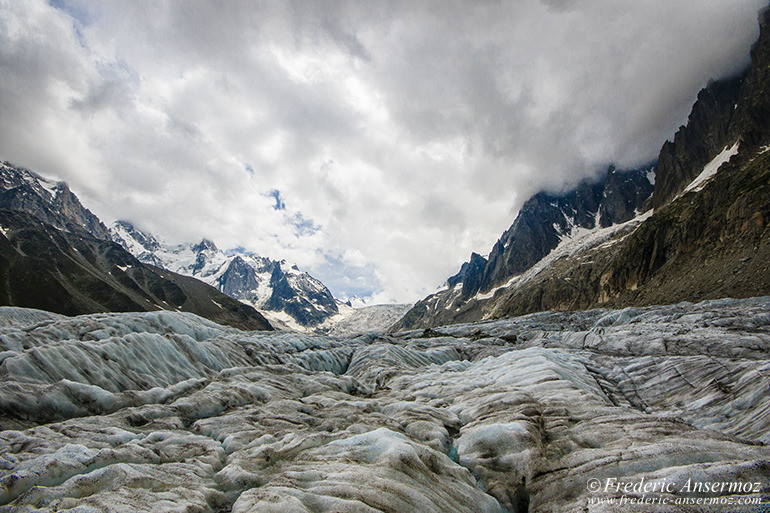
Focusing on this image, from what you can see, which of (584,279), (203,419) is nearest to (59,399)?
(203,419)

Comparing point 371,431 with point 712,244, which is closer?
point 371,431

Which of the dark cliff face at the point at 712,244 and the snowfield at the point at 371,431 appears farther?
the dark cliff face at the point at 712,244

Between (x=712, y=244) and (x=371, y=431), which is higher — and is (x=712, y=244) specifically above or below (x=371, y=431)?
above

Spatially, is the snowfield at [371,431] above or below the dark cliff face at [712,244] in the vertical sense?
below

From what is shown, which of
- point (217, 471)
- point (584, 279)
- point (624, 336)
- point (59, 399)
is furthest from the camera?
point (584, 279)

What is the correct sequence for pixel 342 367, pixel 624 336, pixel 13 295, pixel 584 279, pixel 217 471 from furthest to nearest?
pixel 584 279, pixel 13 295, pixel 342 367, pixel 624 336, pixel 217 471

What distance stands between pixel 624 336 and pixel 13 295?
211 meters

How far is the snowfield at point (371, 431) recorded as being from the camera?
8.74 meters

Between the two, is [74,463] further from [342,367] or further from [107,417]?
[342,367]

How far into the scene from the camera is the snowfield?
8742mm

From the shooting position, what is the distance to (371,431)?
1311 centimetres

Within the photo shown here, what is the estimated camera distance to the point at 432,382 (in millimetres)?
24766

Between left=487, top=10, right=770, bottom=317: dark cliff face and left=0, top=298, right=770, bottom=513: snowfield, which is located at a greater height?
left=487, top=10, right=770, bottom=317: dark cliff face

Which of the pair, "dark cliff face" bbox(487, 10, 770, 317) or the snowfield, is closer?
the snowfield
